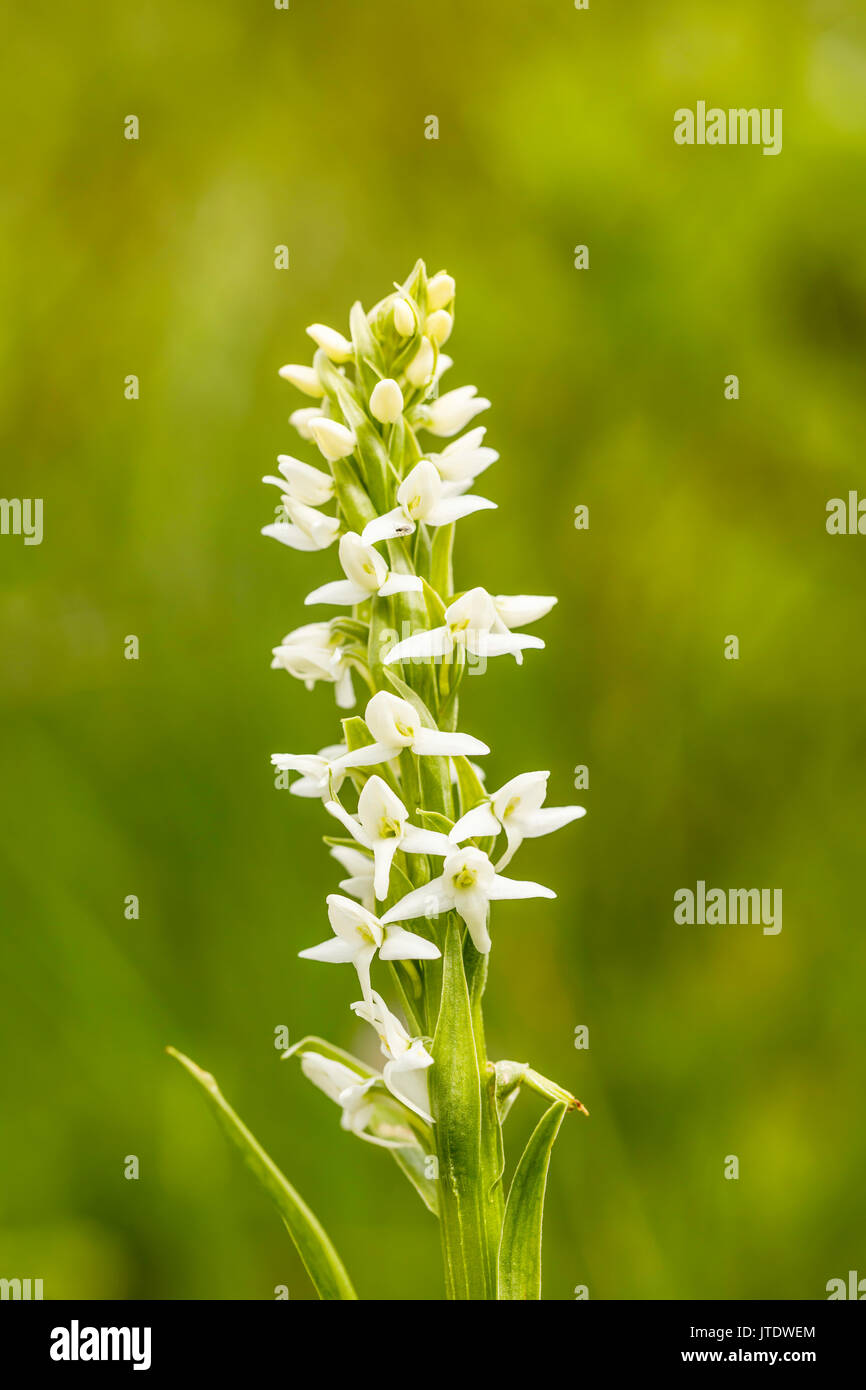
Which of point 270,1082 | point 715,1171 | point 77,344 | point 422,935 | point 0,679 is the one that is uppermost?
point 77,344

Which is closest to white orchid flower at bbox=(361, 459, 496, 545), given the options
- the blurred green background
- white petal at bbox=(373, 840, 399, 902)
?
white petal at bbox=(373, 840, 399, 902)

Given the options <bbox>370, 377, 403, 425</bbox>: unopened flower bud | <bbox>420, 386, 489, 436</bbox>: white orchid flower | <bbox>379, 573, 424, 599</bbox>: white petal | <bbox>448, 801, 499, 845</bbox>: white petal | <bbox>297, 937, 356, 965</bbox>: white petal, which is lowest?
<bbox>297, 937, 356, 965</bbox>: white petal

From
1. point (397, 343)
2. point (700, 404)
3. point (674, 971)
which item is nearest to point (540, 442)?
point (700, 404)

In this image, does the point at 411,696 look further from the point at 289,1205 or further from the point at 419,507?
the point at 289,1205

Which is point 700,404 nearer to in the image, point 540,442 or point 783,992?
point 540,442

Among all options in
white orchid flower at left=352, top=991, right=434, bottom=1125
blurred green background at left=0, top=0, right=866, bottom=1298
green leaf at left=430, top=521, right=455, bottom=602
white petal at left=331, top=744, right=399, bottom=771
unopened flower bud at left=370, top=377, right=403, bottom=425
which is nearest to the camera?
white orchid flower at left=352, top=991, right=434, bottom=1125

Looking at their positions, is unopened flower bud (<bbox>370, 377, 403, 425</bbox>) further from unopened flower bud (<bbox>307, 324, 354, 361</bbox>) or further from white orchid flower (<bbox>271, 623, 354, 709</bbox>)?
white orchid flower (<bbox>271, 623, 354, 709</bbox>)

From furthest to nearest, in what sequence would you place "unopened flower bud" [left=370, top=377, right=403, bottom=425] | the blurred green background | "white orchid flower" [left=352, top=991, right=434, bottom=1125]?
the blurred green background, "unopened flower bud" [left=370, top=377, right=403, bottom=425], "white orchid flower" [left=352, top=991, right=434, bottom=1125]

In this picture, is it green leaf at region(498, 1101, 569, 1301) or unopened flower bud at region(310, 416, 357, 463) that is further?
unopened flower bud at region(310, 416, 357, 463)

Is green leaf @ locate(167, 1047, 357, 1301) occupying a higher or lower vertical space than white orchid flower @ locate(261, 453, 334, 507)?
lower
